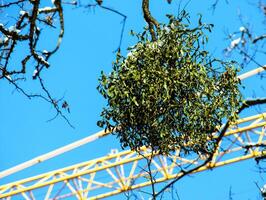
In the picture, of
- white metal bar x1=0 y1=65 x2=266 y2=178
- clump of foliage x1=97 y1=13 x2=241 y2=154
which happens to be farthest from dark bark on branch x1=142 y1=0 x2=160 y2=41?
white metal bar x1=0 y1=65 x2=266 y2=178

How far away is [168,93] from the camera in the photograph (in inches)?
327

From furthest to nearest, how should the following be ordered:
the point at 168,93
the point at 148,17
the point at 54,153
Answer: the point at 54,153 → the point at 168,93 → the point at 148,17

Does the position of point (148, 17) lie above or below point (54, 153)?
below

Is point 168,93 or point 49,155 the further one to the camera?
point 49,155

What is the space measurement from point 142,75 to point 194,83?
721 mm

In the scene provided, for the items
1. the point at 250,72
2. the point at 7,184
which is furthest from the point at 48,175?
the point at 250,72

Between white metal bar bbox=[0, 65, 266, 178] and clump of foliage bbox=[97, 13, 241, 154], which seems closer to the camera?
clump of foliage bbox=[97, 13, 241, 154]

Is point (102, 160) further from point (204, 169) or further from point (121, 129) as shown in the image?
point (121, 129)

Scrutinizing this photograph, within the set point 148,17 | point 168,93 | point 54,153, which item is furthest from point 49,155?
point 148,17

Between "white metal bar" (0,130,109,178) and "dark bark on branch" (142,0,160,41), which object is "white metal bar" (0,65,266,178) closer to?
"white metal bar" (0,130,109,178)

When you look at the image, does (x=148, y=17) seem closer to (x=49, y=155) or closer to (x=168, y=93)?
(x=168, y=93)

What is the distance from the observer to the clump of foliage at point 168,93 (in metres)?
8.41

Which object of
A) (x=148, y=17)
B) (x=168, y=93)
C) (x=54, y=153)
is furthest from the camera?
(x=54, y=153)

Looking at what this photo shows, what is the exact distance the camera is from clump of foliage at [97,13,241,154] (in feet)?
27.6
